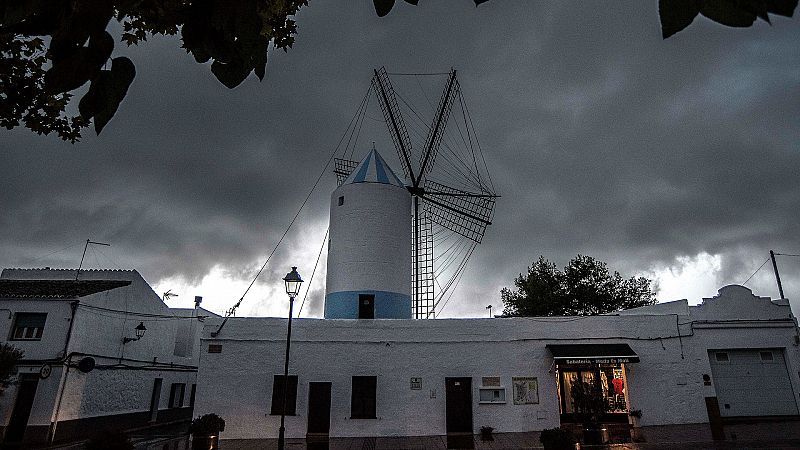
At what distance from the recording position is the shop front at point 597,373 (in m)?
20.6

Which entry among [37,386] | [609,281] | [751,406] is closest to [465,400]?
[751,406]

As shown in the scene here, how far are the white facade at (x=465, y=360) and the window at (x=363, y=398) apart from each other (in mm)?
202

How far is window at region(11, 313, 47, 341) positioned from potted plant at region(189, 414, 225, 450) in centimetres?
962

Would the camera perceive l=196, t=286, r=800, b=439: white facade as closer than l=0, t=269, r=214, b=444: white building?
Yes

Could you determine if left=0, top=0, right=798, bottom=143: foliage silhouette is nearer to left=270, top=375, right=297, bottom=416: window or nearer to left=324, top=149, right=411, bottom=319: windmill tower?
left=270, top=375, right=297, bottom=416: window

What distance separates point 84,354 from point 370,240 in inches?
546

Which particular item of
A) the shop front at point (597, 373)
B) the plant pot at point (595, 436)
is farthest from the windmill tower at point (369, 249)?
the plant pot at point (595, 436)

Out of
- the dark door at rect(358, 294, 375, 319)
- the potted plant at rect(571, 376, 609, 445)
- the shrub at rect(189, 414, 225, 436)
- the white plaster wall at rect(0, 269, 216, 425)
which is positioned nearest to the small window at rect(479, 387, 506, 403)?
the potted plant at rect(571, 376, 609, 445)

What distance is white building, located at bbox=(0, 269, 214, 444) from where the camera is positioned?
2092cm

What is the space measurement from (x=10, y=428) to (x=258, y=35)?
26.1m

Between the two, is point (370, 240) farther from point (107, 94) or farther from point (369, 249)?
point (107, 94)

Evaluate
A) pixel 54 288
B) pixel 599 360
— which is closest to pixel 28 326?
pixel 54 288

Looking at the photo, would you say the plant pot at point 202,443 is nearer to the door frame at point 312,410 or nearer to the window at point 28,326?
the door frame at point 312,410

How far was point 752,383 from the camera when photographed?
21062 millimetres
